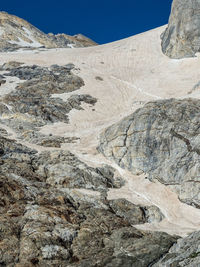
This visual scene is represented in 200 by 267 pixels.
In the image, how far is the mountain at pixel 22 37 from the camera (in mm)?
95562

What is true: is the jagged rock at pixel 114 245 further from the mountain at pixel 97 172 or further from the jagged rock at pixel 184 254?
the jagged rock at pixel 184 254

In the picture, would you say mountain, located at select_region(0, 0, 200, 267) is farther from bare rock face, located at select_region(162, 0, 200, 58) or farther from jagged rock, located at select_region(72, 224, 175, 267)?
bare rock face, located at select_region(162, 0, 200, 58)

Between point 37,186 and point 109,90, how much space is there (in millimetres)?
36257

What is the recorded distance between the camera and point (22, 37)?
103 meters

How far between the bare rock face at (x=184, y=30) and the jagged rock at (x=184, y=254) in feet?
170

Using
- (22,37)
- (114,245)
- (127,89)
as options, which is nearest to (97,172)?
(114,245)

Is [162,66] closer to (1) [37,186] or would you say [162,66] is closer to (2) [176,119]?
(2) [176,119]

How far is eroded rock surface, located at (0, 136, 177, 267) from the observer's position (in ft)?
49.3

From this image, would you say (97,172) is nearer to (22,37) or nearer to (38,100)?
(38,100)

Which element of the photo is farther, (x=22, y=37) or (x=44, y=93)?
(x=22, y=37)

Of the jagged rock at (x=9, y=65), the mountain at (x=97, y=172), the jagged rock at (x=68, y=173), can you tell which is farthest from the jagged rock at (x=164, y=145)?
the jagged rock at (x=9, y=65)

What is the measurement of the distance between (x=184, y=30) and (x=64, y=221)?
5514 cm

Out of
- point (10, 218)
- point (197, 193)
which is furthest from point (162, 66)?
point (10, 218)

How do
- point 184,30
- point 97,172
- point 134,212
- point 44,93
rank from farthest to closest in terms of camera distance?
1. point 184,30
2. point 44,93
3. point 97,172
4. point 134,212
